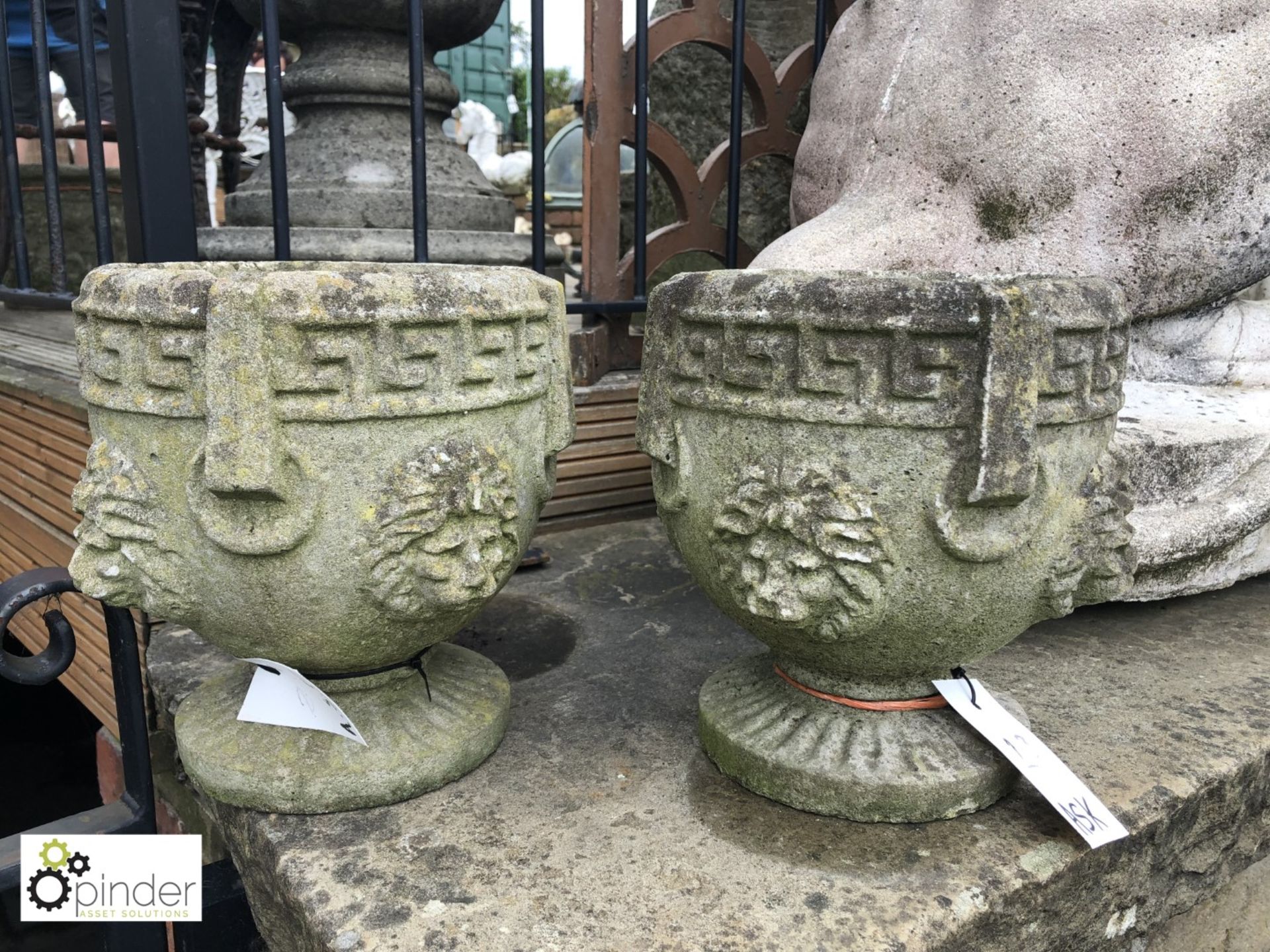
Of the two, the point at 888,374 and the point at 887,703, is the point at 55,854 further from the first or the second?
the point at 888,374

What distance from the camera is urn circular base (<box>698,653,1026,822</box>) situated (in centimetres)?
117

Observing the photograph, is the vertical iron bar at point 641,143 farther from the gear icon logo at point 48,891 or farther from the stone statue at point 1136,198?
the gear icon logo at point 48,891

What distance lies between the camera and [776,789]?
121 cm

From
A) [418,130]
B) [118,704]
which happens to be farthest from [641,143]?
[118,704]

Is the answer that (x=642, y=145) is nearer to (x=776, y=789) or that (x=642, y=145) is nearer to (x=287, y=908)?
(x=776, y=789)

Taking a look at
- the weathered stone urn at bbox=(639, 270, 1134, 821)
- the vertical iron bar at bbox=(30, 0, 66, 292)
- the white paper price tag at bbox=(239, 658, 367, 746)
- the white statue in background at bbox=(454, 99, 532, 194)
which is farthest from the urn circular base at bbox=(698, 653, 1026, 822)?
the white statue in background at bbox=(454, 99, 532, 194)

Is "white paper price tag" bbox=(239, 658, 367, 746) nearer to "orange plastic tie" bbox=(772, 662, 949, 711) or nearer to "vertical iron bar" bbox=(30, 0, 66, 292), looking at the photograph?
"orange plastic tie" bbox=(772, 662, 949, 711)

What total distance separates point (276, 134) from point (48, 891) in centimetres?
125

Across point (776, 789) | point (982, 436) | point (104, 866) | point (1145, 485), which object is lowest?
point (104, 866)

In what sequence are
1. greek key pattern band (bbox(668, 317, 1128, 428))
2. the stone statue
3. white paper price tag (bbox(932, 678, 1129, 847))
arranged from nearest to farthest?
greek key pattern band (bbox(668, 317, 1128, 428)) → white paper price tag (bbox(932, 678, 1129, 847)) → the stone statue

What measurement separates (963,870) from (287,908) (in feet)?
2.60

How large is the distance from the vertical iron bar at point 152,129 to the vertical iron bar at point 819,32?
1552mm

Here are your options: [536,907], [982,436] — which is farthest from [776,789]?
[982,436]

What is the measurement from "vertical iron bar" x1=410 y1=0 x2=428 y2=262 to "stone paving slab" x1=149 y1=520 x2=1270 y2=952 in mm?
797
